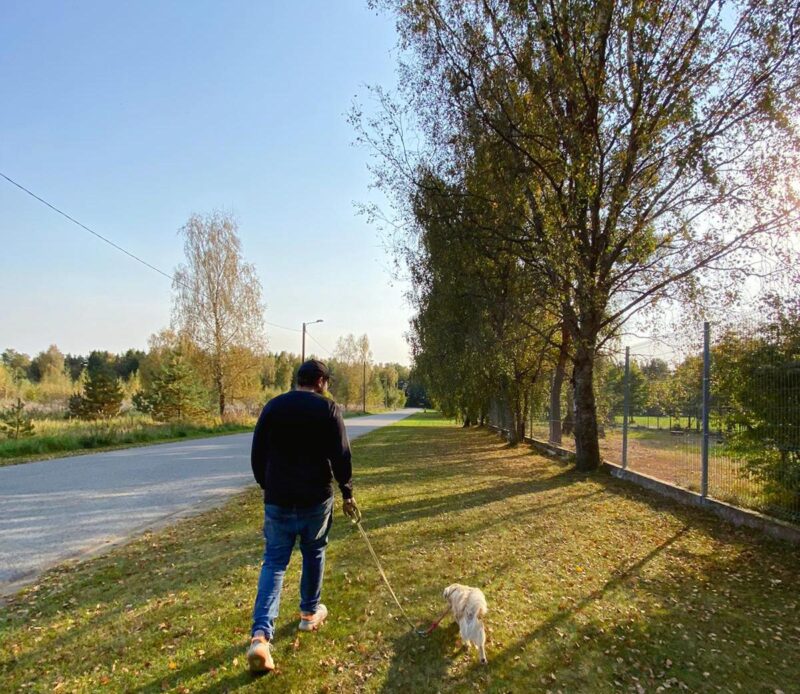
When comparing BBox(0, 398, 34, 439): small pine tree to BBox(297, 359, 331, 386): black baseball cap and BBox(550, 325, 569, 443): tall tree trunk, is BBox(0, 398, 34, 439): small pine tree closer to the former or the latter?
BBox(550, 325, 569, 443): tall tree trunk

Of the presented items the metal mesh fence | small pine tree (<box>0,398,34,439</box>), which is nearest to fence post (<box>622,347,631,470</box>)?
the metal mesh fence

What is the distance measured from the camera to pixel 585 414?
1149 centimetres

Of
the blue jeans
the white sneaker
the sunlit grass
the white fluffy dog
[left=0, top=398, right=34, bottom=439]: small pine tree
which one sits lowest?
the sunlit grass

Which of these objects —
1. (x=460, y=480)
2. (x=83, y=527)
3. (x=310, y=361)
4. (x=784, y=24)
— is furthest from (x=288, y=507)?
(x=784, y=24)

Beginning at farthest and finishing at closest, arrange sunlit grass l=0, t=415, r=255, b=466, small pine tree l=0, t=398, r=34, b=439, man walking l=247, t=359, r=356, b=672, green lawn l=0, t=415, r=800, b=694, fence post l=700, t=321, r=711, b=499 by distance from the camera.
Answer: small pine tree l=0, t=398, r=34, b=439 → sunlit grass l=0, t=415, r=255, b=466 → fence post l=700, t=321, r=711, b=499 → man walking l=247, t=359, r=356, b=672 → green lawn l=0, t=415, r=800, b=694

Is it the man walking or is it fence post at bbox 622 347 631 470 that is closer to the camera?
the man walking

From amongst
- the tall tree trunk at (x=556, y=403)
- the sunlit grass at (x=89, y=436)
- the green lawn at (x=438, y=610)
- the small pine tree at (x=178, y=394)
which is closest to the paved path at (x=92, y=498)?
the green lawn at (x=438, y=610)

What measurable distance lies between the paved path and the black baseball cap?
12.6 ft

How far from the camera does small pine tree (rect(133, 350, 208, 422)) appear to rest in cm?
2975

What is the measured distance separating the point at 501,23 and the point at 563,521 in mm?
8760

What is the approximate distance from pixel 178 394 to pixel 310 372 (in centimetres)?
→ 2921

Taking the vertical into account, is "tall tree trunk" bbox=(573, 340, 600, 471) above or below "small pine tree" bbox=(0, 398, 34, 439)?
above

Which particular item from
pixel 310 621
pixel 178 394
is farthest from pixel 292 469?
pixel 178 394

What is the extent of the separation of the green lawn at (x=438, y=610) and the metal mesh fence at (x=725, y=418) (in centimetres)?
76
